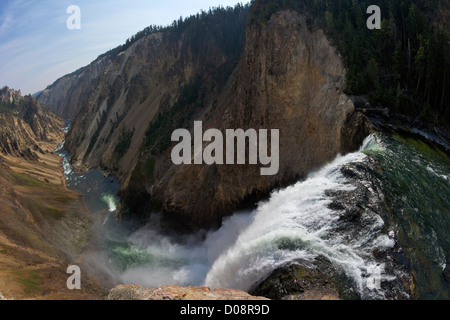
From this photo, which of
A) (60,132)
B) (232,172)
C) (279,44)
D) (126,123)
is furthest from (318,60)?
(60,132)

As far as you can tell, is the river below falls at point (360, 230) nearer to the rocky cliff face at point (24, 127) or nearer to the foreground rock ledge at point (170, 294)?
the foreground rock ledge at point (170, 294)

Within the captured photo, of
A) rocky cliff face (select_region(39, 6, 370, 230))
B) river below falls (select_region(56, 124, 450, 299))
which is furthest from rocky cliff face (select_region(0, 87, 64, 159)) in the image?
river below falls (select_region(56, 124, 450, 299))

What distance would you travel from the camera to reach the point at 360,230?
1240 cm

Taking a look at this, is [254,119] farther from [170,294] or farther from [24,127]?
[24,127]

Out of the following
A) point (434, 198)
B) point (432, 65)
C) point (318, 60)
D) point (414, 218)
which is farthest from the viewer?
point (318, 60)

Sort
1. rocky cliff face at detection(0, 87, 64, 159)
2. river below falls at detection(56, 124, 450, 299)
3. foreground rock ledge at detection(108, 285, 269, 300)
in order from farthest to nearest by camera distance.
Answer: rocky cliff face at detection(0, 87, 64, 159)
river below falls at detection(56, 124, 450, 299)
foreground rock ledge at detection(108, 285, 269, 300)

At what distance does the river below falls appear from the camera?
10.5 metres

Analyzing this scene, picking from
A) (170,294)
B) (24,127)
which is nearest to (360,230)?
(170,294)

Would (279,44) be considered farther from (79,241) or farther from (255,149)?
(79,241)

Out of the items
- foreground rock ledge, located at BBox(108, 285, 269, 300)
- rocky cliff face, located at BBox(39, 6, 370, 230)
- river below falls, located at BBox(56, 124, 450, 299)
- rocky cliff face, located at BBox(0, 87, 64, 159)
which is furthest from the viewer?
rocky cliff face, located at BBox(0, 87, 64, 159)

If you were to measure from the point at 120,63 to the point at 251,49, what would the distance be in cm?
6443

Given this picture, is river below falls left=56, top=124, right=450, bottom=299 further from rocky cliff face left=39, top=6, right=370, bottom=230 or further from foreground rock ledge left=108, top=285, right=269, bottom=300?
foreground rock ledge left=108, top=285, right=269, bottom=300

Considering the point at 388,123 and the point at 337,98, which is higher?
the point at 337,98

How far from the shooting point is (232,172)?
87.7 feet
